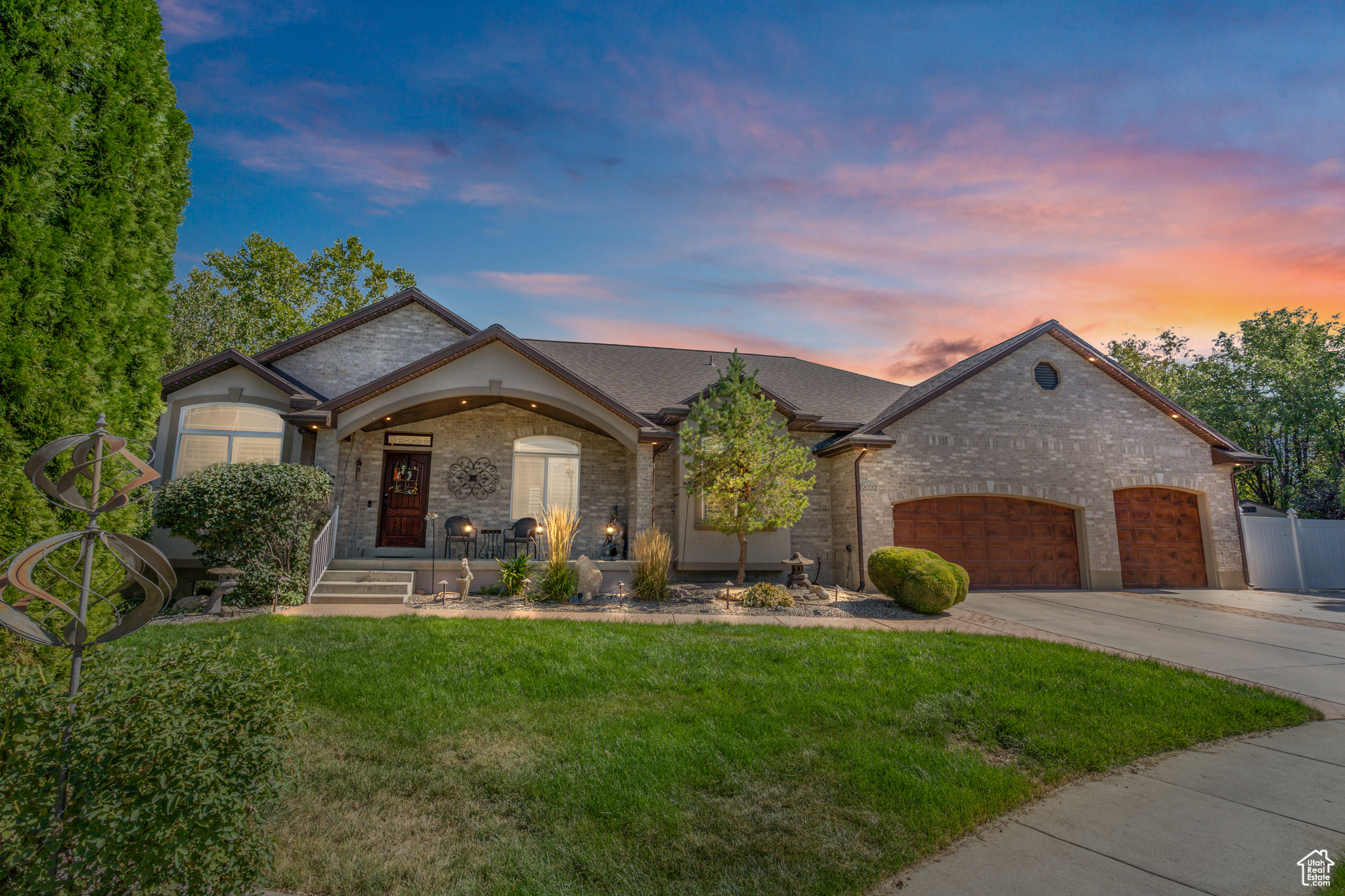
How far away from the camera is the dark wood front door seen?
13336 millimetres

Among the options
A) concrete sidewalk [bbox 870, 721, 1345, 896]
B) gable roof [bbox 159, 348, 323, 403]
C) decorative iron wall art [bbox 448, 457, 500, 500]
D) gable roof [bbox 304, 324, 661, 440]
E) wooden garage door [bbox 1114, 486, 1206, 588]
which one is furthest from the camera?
wooden garage door [bbox 1114, 486, 1206, 588]

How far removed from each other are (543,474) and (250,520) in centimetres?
587

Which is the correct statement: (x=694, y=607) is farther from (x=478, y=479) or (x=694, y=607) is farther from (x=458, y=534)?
(x=478, y=479)

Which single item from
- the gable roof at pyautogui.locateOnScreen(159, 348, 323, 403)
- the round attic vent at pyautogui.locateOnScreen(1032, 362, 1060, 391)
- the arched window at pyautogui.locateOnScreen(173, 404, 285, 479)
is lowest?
the arched window at pyautogui.locateOnScreen(173, 404, 285, 479)

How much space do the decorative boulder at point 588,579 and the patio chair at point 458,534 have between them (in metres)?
2.86

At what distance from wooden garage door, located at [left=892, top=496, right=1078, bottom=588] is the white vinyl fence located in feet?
15.8

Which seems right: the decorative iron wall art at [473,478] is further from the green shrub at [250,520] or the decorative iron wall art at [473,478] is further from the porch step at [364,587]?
the green shrub at [250,520]

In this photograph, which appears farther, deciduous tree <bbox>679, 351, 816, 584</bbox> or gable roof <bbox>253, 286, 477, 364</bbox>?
gable roof <bbox>253, 286, 477, 364</bbox>

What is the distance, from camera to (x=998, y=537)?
14109 mm

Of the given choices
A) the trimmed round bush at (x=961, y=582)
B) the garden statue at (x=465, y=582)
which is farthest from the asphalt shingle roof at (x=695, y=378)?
the garden statue at (x=465, y=582)

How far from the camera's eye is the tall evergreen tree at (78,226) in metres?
3.33

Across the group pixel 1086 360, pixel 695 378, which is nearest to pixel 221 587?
pixel 695 378

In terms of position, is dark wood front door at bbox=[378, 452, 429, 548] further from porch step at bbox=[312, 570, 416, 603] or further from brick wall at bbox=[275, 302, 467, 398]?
porch step at bbox=[312, 570, 416, 603]

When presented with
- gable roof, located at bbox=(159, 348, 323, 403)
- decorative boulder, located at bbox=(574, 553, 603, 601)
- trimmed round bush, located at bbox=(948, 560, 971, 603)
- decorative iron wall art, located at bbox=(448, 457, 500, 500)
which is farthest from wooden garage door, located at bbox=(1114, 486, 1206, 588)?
gable roof, located at bbox=(159, 348, 323, 403)
